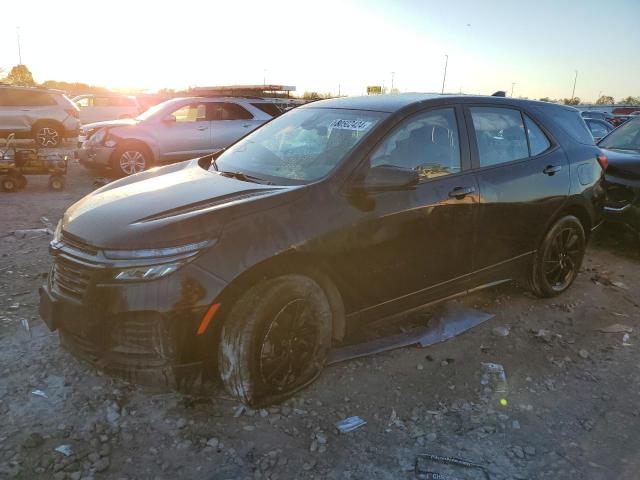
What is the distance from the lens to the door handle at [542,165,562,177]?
418cm

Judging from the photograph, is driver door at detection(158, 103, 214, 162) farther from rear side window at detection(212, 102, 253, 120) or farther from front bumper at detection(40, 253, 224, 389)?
front bumper at detection(40, 253, 224, 389)

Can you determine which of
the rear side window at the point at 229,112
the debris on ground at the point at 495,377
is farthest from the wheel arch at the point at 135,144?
the debris on ground at the point at 495,377

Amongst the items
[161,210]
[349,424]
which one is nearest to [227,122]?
[161,210]

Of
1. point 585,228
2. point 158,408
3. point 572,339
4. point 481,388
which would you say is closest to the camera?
point 158,408

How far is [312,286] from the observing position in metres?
2.88

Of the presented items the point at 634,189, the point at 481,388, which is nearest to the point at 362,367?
the point at 481,388

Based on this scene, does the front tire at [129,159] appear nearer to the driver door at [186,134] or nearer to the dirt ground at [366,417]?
the driver door at [186,134]

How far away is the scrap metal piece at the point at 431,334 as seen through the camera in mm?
3480

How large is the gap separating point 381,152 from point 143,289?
5.53 feet

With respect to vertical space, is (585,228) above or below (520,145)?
below

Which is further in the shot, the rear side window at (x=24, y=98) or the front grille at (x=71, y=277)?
the rear side window at (x=24, y=98)

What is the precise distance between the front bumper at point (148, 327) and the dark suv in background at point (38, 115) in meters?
14.1

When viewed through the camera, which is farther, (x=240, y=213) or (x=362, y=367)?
(x=362, y=367)

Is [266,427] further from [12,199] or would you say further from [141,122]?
[141,122]
